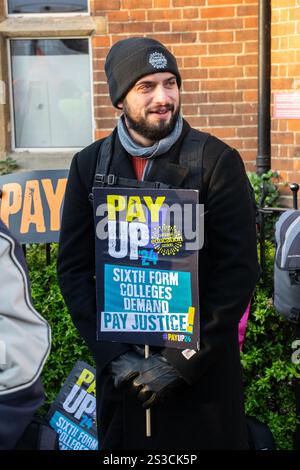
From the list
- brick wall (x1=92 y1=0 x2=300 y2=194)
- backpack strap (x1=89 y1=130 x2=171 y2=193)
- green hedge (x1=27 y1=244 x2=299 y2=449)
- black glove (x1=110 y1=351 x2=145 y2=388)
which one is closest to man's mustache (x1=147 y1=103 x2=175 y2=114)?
backpack strap (x1=89 y1=130 x2=171 y2=193)

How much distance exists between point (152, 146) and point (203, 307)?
64 centimetres

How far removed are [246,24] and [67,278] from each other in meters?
3.64

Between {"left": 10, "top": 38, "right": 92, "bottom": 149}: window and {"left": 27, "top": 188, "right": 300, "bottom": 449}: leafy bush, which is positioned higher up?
{"left": 10, "top": 38, "right": 92, "bottom": 149}: window

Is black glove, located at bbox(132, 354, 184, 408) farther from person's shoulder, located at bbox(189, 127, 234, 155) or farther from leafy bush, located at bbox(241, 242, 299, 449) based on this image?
leafy bush, located at bbox(241, 242, 299, 449)

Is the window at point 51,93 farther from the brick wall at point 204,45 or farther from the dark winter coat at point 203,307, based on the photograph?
the dark winter coat at point 203,307

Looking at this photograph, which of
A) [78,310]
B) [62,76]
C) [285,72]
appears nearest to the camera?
[78,310]

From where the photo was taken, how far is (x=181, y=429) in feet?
8.55

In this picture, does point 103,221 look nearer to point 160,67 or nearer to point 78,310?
point 78,310

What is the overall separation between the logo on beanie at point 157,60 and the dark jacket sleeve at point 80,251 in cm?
44

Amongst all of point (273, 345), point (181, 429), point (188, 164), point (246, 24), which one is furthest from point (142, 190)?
point (246, 24)

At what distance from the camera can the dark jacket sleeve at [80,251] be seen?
2727mm

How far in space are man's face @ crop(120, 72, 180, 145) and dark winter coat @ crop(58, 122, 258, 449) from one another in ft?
0.30

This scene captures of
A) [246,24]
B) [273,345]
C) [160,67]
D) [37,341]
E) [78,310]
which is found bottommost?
[273,345]

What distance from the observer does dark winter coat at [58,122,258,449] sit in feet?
8.32
